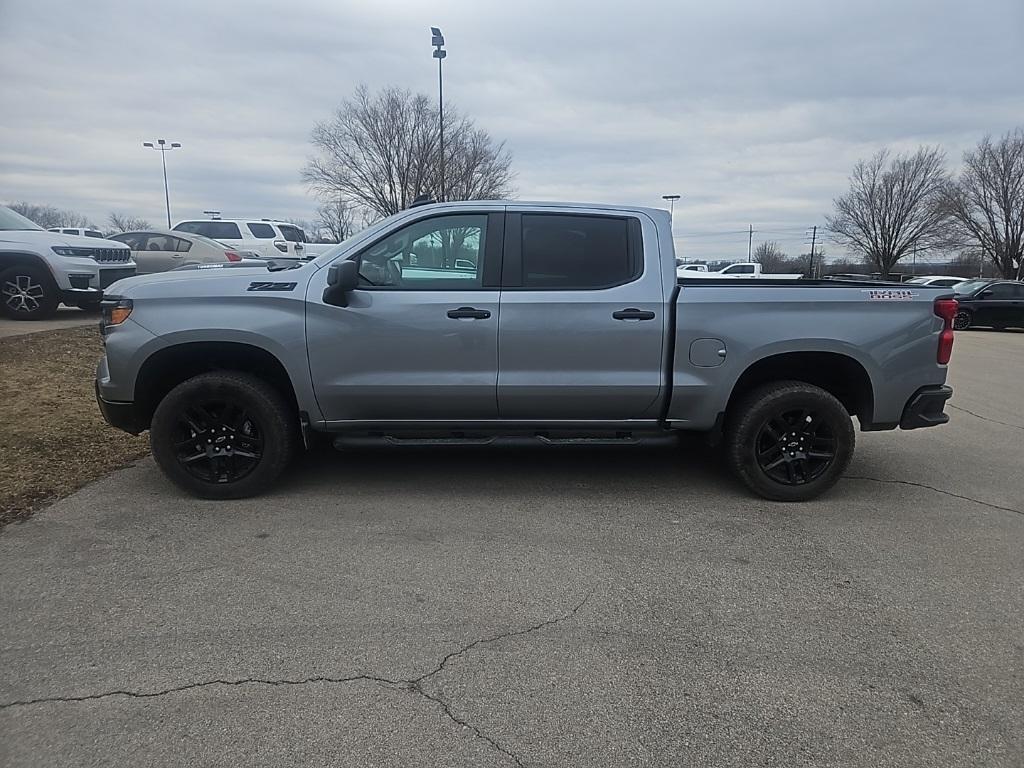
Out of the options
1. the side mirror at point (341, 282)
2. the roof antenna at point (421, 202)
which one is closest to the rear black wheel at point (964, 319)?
the roof antenna at point (421, 202)

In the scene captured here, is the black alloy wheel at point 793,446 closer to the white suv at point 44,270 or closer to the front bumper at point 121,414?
the front bumper at point 121,414

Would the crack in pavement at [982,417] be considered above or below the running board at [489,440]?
below

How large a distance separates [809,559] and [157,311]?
417cm

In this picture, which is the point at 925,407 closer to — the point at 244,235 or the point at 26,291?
the point at 26,291

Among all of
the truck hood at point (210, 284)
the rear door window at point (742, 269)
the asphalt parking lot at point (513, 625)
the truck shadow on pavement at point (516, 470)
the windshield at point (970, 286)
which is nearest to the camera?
the asphalt parking lot at point (513, 625)

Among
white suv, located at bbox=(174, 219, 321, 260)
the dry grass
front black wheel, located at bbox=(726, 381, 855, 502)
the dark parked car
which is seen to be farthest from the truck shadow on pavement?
the dark parked car

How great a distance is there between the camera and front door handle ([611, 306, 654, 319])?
4355 mm

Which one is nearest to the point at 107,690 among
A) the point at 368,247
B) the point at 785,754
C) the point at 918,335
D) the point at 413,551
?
the point at 413,551

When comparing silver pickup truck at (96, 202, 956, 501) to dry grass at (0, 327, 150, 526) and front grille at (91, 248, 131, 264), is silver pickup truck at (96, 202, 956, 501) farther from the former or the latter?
front grille at (91, 248, 131, 264)

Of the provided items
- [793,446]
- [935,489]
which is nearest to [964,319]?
[935,489]

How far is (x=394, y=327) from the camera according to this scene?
4.31 metres

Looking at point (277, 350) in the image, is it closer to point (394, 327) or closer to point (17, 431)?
point (394, 327)

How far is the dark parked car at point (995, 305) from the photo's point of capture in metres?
20.1

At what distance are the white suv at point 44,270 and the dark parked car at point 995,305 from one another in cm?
2198
